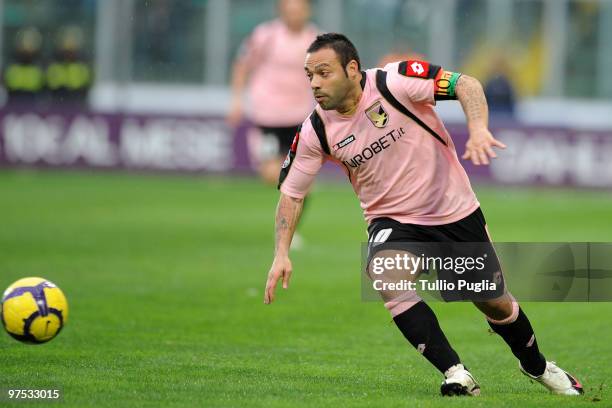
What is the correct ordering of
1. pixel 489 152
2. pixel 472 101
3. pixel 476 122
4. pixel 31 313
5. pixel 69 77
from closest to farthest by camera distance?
1. pixel 489 152
2. pixel 476 122
3. pixel 472 101
4. pixel 31 313
5. pixel 69 77

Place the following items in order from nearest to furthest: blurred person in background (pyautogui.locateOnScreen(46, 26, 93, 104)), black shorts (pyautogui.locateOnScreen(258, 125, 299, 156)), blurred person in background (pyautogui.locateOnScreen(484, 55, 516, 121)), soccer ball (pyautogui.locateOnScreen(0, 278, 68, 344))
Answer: soccer ball (pyautogui.locateOnScreen(0, 278, 68, 344)) < black shorts (pyautogui.locateOnScreen(258, 125, 299, 156)) < blurred person in background (pyautogui.locateOnScreen(484, 55, 516, 121)) < blurred person in background (pyautogui.locateOnScreen(46, 26, 93, 104))

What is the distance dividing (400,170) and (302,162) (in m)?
0.57

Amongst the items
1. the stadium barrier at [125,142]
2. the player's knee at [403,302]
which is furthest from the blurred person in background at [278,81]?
the player's knee at [403,302]

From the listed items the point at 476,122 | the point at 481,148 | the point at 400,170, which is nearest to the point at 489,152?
the point at 481,148

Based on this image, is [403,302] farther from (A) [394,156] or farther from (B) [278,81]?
(B) [278,81]

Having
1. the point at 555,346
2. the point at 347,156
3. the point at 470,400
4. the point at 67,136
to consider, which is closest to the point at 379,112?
the point at 347,156

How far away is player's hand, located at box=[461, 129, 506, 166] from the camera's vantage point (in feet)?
21.6

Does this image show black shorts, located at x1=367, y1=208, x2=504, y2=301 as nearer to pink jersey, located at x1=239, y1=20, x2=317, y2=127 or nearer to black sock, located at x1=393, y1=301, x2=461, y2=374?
black sock, located at x1=393, y1=301, x2=461, y2=374

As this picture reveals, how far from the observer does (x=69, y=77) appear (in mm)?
29672

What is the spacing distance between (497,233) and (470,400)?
1026 cm

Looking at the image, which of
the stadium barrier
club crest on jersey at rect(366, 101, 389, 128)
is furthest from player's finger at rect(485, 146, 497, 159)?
the stadium barrier

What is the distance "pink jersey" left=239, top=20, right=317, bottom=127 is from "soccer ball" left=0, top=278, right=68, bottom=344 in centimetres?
889

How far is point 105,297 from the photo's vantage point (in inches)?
451

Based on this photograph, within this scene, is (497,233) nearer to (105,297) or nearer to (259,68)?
(259,68)
